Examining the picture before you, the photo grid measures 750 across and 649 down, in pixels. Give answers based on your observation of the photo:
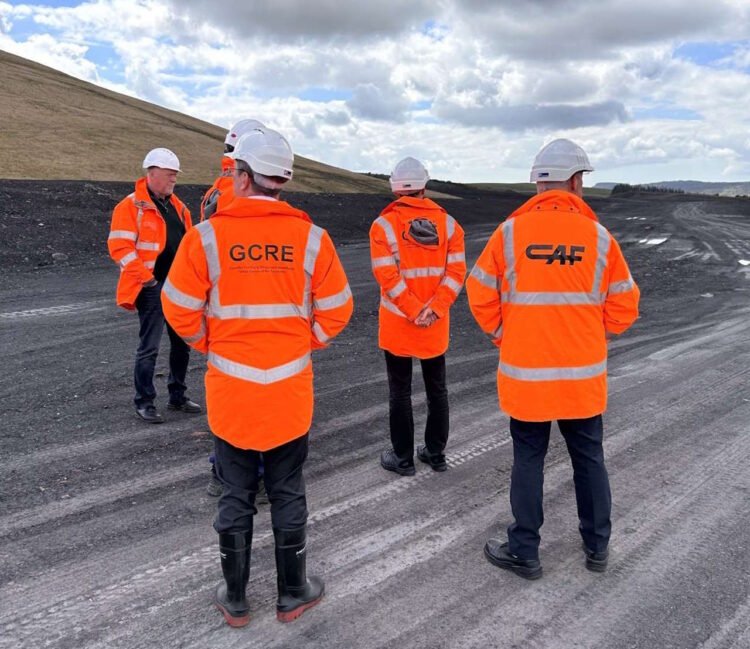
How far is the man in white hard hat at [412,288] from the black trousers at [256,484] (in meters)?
1.62

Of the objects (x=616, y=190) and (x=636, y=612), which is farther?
(x=616, y=190)

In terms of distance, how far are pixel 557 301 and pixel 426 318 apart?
1295 millimetres

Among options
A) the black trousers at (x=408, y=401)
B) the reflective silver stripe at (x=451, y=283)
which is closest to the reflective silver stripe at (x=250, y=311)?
the black trousers at (x=408, y=401)

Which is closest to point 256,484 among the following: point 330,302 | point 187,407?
point 330,302

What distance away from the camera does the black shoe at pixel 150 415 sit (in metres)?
5.69

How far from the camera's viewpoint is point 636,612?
10.8 ft

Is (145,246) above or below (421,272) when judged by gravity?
above

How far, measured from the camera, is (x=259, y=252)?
2992 mm

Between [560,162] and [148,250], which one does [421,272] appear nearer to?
[560,162]

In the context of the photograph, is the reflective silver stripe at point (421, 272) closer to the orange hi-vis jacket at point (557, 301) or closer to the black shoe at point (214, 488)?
the orange hi-vis jacket at point (557, 301)

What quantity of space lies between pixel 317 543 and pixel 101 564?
1.22 meters

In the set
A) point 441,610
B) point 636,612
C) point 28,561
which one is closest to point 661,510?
point 636,612

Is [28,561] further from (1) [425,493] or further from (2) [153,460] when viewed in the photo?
(1) [425,493]

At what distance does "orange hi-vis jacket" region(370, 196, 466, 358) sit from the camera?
459cm
